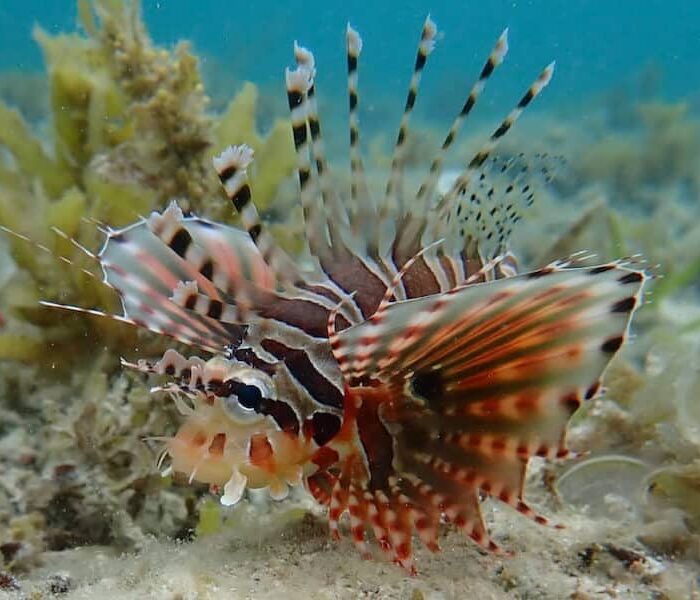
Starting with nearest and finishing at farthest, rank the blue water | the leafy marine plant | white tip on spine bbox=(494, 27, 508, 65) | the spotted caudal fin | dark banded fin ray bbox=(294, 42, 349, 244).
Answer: the spotted caudal fin → dark banded fin ray bbox=(294, 42, 349, 244) → white tip on spine bbox=(494, 27, 508, 65) → the leafy marine plant → the blue water

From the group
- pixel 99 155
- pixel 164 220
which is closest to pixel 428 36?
pixel 164 220

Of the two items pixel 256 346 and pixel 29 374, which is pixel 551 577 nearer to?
pixel 256 346

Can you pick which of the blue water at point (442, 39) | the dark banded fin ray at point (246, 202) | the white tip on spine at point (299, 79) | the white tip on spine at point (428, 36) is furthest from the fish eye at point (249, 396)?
the blue water at point (442, 39)

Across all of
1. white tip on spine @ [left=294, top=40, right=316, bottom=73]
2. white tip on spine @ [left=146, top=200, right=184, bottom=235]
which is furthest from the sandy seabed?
white tip on spine @ [left=294, top=40, right=316, bottom=73]

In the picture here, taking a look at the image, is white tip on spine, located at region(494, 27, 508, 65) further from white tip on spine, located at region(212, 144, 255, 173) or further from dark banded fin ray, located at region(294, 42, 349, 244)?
white tip on spine, located at region(212, 144, 255, 173)

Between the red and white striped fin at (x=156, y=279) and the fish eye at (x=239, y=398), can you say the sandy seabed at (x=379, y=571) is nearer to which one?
the fish eye at (x=239, y=398)

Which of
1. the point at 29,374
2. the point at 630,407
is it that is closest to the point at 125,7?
the point at 29,374
